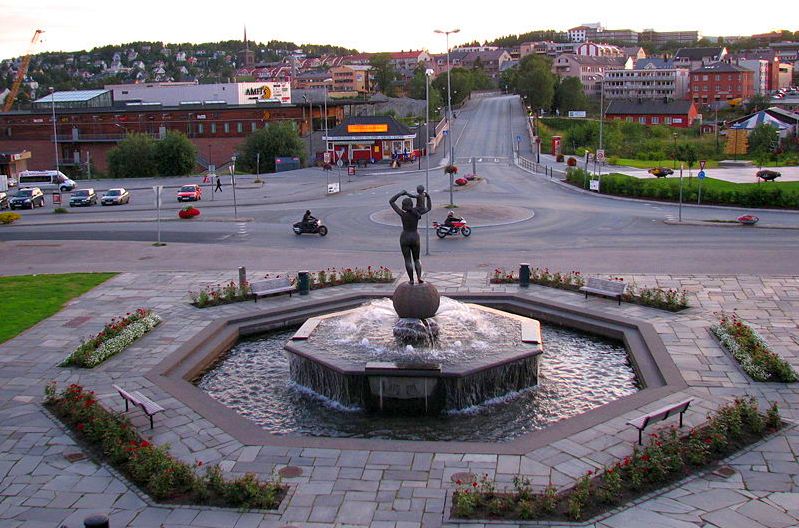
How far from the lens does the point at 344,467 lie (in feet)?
44.6

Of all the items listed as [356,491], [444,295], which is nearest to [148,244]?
[444,295]

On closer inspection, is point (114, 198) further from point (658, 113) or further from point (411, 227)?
point (658, 113)

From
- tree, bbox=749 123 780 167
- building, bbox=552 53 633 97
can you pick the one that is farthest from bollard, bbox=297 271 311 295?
building, bbox=552 53 633 97

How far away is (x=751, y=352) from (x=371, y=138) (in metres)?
63.6

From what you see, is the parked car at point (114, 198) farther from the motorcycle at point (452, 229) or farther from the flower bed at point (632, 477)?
the flower bed at point (632, 477)

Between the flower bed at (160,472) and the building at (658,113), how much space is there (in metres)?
121

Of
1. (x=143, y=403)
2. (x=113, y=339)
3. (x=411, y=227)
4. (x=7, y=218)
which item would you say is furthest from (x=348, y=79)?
(x=143, y=403)

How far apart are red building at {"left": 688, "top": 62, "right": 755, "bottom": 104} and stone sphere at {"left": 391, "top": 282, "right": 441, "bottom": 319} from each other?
148 metres

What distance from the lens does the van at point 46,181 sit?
66.4 meters

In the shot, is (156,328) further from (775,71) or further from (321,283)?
(775,71)

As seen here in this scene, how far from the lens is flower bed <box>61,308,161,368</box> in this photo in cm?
1922

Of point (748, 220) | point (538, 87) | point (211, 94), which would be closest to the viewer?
point (748, 220)

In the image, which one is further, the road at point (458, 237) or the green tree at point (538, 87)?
the green tree at point (538, 87)

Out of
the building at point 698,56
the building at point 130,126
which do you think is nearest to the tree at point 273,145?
the building at point 130,126
